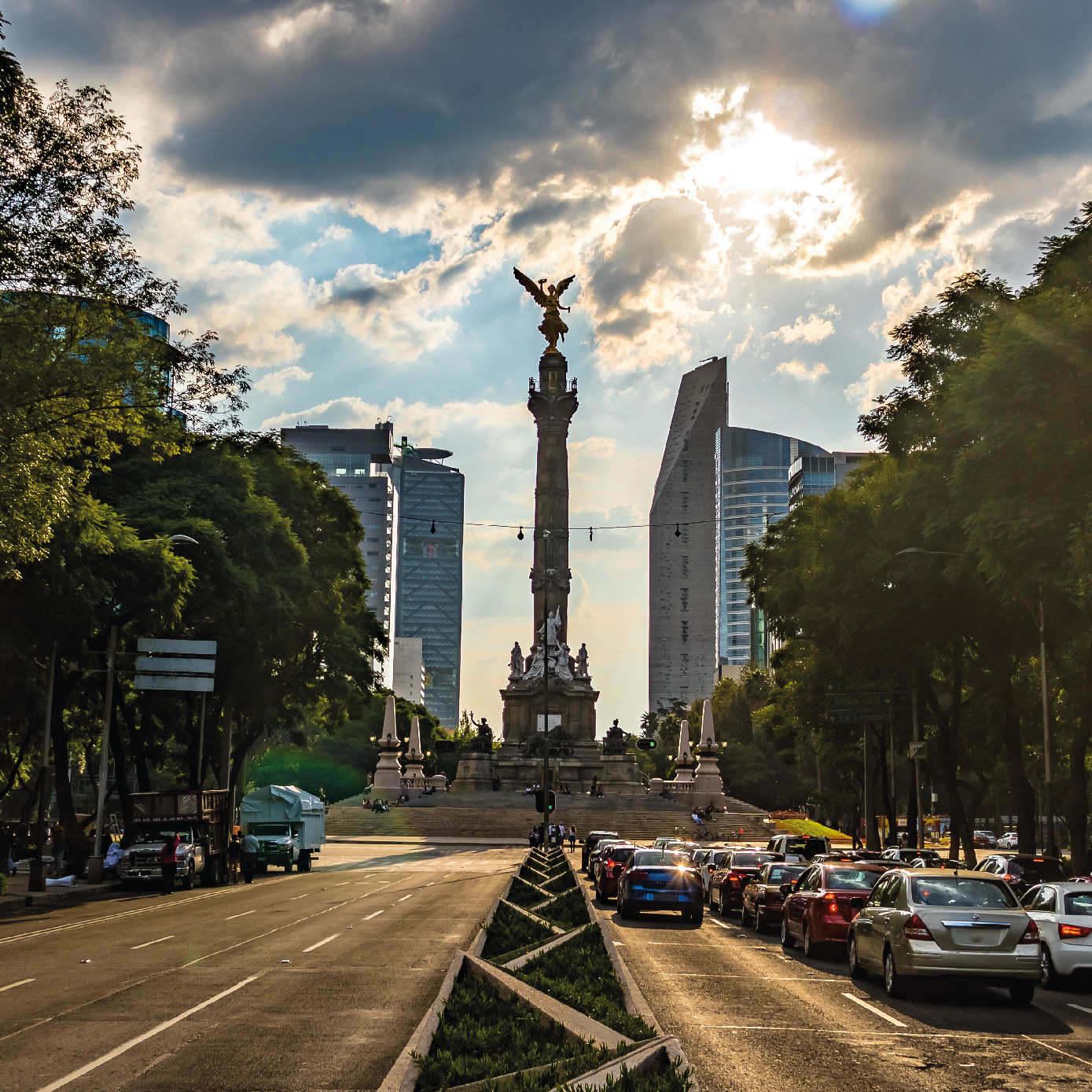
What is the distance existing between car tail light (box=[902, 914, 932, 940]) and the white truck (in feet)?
112

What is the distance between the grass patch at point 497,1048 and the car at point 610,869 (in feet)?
74.6

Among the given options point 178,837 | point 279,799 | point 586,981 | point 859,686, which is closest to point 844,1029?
point 586,981

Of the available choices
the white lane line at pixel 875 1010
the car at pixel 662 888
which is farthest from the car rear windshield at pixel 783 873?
the white lane line at pixel 875 1010

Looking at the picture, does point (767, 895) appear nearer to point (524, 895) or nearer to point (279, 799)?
point (524, 895)

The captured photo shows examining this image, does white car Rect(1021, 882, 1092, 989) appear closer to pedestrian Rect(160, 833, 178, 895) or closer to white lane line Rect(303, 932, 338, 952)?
white lane line Rect(303, 932, 338, 952)

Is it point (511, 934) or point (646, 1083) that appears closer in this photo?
point (646, 1083)

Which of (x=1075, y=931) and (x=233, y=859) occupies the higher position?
(x=1075, y=931)

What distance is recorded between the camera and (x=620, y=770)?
9219 cm

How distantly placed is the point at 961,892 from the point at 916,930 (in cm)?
97

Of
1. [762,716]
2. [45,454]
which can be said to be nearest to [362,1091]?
[45,454]

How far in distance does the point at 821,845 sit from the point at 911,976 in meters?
24.3

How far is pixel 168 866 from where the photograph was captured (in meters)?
35.4

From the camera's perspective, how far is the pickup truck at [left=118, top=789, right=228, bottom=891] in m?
35.8

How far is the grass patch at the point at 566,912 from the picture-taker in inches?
763
